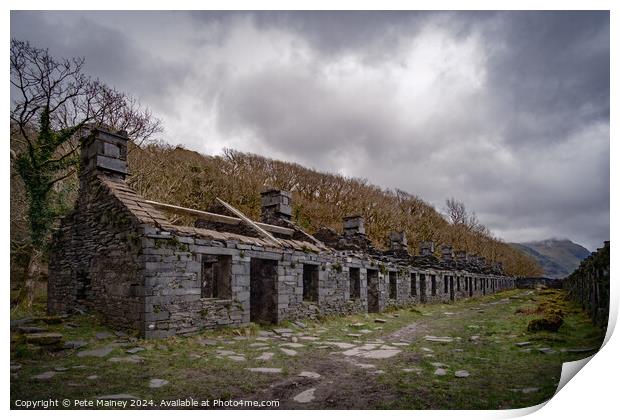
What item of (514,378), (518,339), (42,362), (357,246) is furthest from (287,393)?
(357,246)

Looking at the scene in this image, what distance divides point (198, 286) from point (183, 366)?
2.51 m

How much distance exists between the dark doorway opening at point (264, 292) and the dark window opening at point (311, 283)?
6.07 ft

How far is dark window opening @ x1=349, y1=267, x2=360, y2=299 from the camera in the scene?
46.2 ft

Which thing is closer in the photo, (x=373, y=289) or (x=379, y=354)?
(x=379, y=354)

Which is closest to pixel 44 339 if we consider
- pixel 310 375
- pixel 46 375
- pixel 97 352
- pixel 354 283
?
pixel 97 352

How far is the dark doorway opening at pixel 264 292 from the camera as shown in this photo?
1026cm

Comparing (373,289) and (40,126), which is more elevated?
(40,126)

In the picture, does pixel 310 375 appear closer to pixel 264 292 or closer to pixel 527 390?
pixel 527 390

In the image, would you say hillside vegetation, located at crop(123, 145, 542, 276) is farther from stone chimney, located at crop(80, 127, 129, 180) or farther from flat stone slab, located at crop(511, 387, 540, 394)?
flat stone slab, located at crop(511, 387, 540, 394)

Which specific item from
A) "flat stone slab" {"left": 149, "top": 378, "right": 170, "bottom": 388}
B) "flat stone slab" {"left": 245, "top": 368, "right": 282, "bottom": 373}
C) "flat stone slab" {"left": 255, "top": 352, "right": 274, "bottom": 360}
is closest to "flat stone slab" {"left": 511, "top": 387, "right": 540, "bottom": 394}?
"flat stone slab" {"left": 245, "top": 368, "right": 282, "bottom": 373}

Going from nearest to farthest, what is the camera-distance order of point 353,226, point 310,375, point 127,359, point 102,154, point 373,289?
1. point 310,375
2. point 127,359
3. point 102,154
4. point 373,289
5. point 353,226

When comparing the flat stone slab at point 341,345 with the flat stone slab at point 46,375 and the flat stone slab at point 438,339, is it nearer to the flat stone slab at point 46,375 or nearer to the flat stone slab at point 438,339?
the flat stone slab at point 438,339

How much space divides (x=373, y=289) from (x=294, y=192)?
10.2 metres

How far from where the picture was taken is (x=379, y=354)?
23.2 ft
